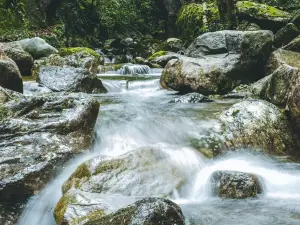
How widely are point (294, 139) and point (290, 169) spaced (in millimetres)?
950

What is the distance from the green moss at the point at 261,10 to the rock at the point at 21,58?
9.47 m

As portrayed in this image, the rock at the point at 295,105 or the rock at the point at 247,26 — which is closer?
the rock at the point at 295,105

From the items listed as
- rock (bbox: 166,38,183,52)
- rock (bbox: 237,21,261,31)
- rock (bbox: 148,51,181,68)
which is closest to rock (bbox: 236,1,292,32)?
rock (bbox: 237,21,261,31)

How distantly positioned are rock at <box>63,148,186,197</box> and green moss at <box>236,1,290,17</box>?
11.9m

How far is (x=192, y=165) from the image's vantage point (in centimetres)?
490

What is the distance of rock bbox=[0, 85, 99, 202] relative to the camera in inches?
159

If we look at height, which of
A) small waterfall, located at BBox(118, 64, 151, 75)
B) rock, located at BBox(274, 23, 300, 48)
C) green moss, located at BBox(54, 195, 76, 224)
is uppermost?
rock, located at BBox(274, 23, 300, 48)

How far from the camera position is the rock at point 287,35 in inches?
460

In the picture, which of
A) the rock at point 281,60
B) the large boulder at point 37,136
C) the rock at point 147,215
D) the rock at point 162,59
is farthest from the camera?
the rock at point 162,59

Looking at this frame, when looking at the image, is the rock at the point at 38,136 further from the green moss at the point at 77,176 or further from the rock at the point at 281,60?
the rock at the point at 281,60

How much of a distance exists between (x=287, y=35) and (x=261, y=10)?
3738 millimetres

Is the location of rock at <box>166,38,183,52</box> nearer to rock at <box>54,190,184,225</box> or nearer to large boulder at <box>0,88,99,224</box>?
large boulder at <box>0,88,99,224</box>

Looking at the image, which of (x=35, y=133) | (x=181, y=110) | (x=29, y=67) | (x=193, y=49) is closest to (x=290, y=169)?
(x=181, y=110)

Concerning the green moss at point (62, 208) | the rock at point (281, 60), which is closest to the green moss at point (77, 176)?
the green moss at point (62, 208)
